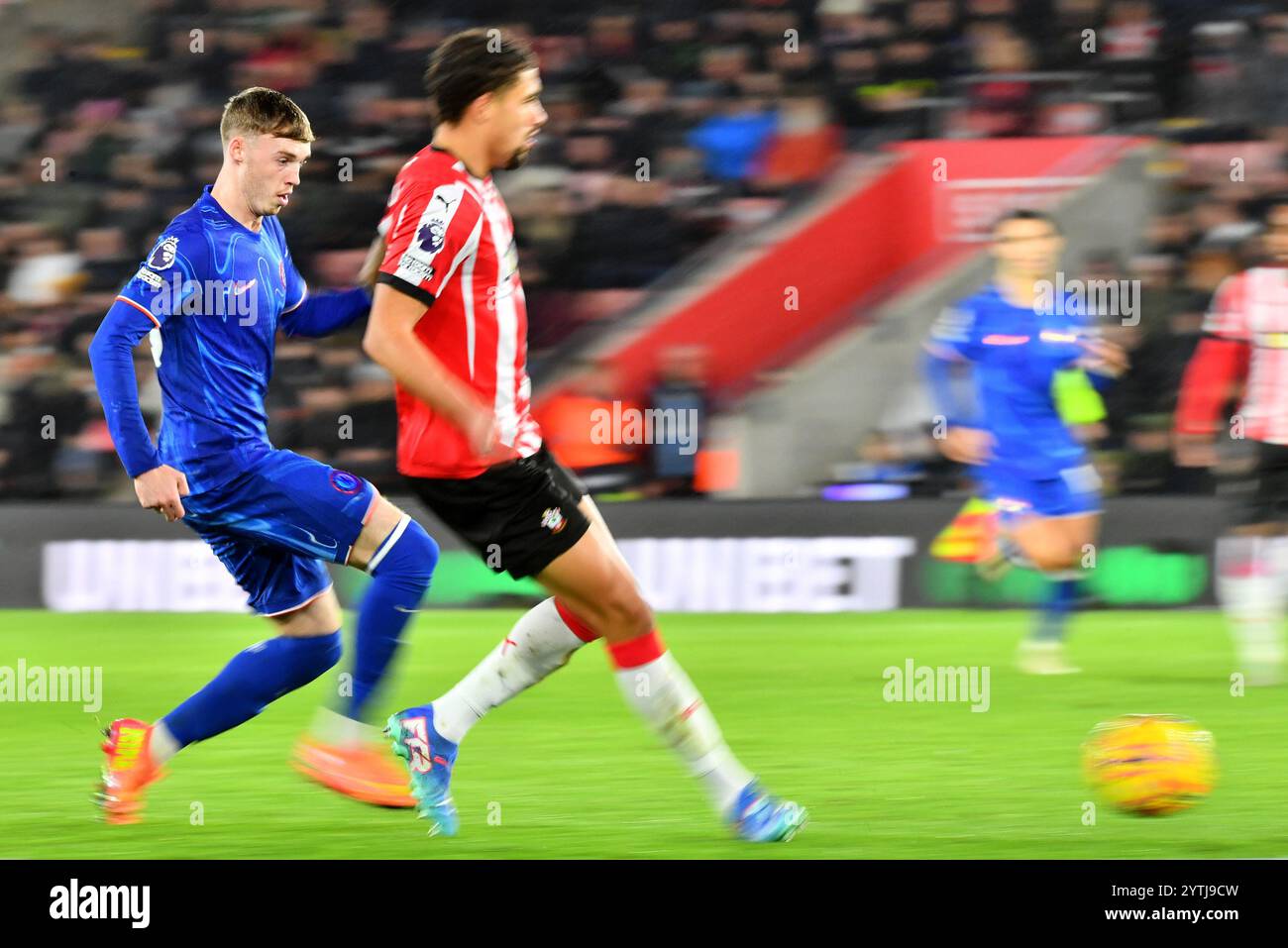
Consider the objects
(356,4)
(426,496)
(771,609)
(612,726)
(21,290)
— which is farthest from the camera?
(356,4)

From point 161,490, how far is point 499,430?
0.87 m

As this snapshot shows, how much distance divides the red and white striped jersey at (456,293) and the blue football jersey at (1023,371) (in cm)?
411

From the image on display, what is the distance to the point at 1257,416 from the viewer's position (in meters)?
7.73

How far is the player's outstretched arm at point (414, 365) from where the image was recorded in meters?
4.39

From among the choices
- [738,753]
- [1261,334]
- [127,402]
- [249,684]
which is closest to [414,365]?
[127,402]

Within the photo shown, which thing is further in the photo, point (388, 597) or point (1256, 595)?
point (1256, 595)

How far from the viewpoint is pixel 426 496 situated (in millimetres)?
4746

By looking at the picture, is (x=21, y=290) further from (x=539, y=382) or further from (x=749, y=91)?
(x=749, y=91)

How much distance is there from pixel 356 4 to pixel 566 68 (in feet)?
5.72

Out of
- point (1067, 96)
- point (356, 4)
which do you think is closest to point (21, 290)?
point (356, 4)

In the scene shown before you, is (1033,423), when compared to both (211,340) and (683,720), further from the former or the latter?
(211,340)

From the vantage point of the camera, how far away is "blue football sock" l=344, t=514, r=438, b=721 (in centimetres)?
500

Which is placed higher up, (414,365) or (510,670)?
(414,365)

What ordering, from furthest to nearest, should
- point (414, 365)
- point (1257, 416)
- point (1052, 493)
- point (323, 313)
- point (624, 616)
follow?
point (1052, 493) → point (1257, 416) → point (323, 313) → point (624, 616) → point (414, 365)
